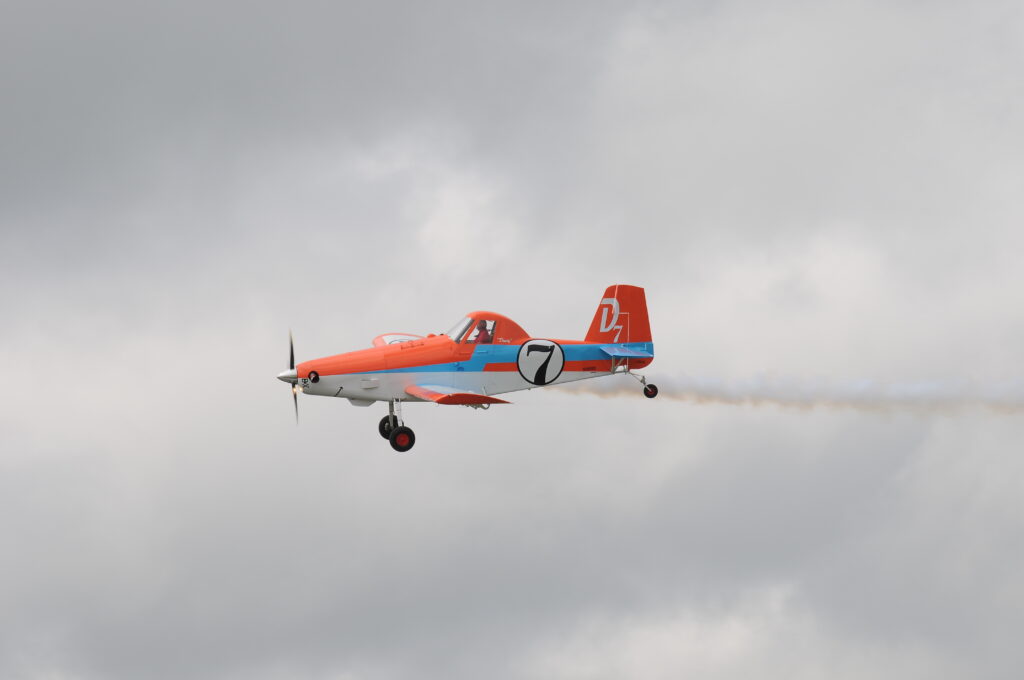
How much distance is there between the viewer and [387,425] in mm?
73625

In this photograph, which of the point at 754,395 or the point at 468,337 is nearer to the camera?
the point at 468,337

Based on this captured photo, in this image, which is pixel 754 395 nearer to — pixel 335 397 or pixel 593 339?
pixel 593 339

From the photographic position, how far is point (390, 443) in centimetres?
7275

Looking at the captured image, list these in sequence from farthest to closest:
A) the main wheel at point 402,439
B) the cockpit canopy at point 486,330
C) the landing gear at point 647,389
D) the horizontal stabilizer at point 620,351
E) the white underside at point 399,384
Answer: the landing gear at point 647,389 < the horizontal stabilizer at point 620,351 < the cockpit canopy at point 486,330 < the main wheel at point 402,439 < the white underside at point 399,384

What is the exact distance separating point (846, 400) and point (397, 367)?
16.7 metres

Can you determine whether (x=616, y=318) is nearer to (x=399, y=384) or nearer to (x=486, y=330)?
(x=486, y=330)

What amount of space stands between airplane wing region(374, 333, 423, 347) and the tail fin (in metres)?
5.80

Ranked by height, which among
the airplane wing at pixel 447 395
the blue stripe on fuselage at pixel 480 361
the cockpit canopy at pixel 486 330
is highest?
the cockpit canopy at pixel 486 330

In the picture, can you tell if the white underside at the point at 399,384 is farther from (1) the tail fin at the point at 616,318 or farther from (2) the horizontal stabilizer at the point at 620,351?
(1) the tail fin at the point at 616,318

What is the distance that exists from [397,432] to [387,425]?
108 cm

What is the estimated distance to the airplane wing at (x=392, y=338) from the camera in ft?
246

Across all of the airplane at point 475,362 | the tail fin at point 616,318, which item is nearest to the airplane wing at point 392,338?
the airplane at point 475,362

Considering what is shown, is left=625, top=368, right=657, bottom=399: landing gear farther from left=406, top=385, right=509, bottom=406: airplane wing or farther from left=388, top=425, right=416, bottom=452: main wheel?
left=388, top=425, right=416, bottom=452: main wheel

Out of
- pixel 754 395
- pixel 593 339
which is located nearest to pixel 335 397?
pixel 593 339
